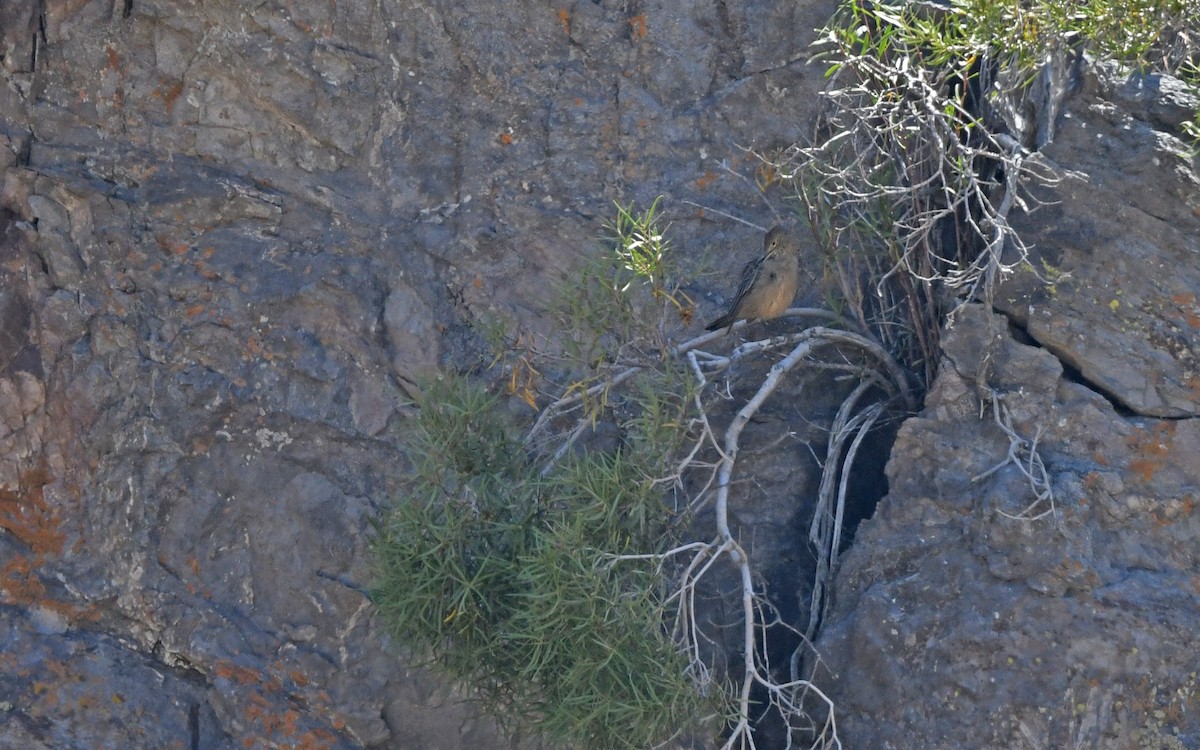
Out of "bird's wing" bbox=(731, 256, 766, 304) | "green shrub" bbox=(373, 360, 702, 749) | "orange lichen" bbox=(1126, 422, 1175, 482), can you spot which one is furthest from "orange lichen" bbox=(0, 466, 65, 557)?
"orange lichen" bbox=(1126, 422, 1175, 482)

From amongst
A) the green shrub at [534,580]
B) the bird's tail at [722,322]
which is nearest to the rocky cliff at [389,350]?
the bird's tail at [722,322]

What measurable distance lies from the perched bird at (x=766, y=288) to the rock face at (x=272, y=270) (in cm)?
46

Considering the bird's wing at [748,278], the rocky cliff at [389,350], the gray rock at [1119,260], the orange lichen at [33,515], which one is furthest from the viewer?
the orange lichen at [33,515]

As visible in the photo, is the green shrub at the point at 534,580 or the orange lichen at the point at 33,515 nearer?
the green shrub at the point at 534,580

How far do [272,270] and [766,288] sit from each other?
5.76 feet

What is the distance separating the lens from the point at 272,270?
472cm

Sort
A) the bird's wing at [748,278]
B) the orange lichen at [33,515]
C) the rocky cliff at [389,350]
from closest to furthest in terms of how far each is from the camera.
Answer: the rocky cliff at [389,350]
the bird's wing at [748,278]
the orange lichen at [33,515]

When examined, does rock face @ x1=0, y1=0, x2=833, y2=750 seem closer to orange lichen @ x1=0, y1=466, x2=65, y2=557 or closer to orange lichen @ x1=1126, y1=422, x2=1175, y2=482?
orange lichen @ x1=0, y1=466, x2=65, y2=557

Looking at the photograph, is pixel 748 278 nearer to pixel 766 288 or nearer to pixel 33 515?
pixel 766 288

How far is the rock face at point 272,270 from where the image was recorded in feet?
14.4

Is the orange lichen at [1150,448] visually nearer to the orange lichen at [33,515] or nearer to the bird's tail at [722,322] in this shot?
the bird's tail at [722,322]

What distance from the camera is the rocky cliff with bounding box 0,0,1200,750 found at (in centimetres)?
378

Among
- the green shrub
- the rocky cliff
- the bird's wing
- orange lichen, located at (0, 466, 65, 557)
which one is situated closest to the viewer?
the green shrub

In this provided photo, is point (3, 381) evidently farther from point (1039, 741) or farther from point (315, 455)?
point (1039, 741)
